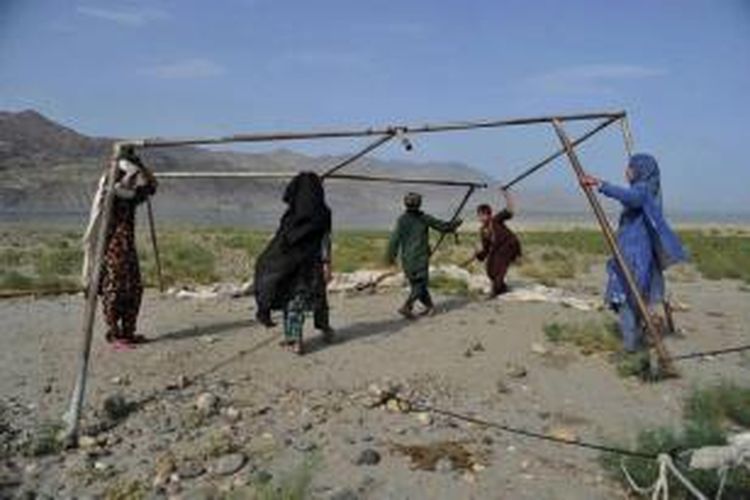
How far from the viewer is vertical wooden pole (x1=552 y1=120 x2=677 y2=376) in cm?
855

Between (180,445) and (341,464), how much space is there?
3.60 feet

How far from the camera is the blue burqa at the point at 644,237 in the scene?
9.28 m

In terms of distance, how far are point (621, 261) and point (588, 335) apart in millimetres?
1764

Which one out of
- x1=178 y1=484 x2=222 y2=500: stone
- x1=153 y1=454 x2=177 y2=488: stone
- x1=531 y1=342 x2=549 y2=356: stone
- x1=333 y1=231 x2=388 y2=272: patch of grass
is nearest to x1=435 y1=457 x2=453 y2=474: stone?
x1=178 y1=484 x2=222 y2=500: stone

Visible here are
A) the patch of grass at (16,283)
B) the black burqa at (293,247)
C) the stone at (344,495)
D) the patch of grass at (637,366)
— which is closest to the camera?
the stone at (344,495)

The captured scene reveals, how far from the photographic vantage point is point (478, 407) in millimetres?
8023

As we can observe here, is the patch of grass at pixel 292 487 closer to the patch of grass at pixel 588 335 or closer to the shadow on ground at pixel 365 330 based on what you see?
the shadow on ground at pixel 365 330

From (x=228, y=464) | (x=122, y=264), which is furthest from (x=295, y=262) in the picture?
(x=228, y=464)

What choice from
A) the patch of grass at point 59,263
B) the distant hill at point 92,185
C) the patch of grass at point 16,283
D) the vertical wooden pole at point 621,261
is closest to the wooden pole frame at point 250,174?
the vertical wooden pole at point 621,261

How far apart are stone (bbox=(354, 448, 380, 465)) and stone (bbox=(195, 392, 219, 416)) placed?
1432mm

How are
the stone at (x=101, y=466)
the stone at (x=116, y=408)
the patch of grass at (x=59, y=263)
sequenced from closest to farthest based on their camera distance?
the stone at (x=101, y=466) → the stone at (x=116, y=408) → the patch of grass at (x=59, y=263)

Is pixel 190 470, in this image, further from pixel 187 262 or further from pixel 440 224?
pixel 187 262

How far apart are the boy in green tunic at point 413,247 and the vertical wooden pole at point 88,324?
4.32 meters

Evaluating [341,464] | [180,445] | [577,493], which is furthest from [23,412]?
[577,493]
